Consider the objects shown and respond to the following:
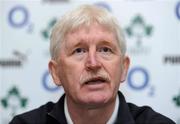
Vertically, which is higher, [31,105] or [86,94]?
[86,94]

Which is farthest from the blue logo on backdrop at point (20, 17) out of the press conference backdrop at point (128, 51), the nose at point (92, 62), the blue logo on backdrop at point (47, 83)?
the nose at point (92, 62)

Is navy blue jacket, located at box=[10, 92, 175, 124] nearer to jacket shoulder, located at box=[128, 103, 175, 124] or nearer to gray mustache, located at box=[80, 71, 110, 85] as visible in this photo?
jacket shoulder, located at box=[128, 103, 175, 124]

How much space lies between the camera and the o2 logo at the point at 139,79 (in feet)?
6.33

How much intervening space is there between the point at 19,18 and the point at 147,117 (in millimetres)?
992

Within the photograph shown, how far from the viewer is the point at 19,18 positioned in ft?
6.78

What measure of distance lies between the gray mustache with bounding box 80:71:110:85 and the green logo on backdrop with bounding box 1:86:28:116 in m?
0.84

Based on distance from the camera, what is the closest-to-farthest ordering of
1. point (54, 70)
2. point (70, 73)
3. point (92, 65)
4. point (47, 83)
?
point (92, 65)
point (70, 73)
point (54, 70)
point (47, 83)

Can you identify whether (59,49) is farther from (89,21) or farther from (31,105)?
(31,105)

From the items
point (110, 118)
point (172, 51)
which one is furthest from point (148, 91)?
point (110, 118)

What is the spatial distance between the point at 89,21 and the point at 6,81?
90 centimetres

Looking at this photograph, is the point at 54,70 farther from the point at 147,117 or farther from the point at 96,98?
the point at 147,117

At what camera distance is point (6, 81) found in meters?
2.08

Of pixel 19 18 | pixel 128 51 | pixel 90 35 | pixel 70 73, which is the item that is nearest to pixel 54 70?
pixel 70 73

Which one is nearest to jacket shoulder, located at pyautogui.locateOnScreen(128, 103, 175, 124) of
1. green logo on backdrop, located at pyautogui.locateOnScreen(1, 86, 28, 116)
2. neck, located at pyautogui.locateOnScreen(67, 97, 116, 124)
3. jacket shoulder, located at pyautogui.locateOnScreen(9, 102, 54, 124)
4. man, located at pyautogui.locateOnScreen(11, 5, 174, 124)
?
man, located at pyautogui.locateOnScreen(11, 5, 174, 124)
